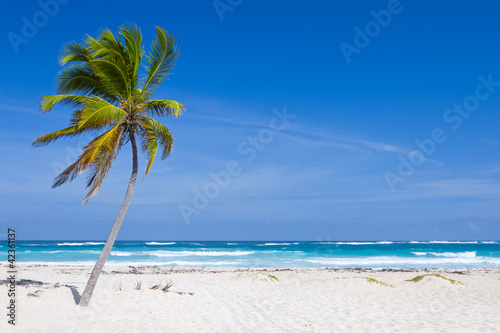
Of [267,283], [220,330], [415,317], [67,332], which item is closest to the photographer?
[67,332]

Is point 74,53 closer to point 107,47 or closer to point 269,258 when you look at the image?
point 107,47

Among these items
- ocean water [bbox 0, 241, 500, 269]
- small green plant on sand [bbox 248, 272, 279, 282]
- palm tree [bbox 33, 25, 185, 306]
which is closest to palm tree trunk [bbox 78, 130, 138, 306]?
palm tree [bbox 33, 25, 185, 306]

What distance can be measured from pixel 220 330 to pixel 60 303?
400 centimetres

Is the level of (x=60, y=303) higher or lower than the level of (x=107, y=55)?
lower

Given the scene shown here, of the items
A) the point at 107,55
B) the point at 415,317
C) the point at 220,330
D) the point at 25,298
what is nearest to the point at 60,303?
the point at 25,298

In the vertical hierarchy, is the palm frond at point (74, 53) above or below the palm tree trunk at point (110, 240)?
above

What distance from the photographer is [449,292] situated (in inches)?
631

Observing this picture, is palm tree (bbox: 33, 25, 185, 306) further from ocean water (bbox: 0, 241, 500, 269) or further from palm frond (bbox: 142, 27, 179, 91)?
ocean water (bbox: 0, 241, 500, 269)

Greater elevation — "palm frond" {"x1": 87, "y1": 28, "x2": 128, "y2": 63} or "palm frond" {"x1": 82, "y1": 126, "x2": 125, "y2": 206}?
"palm frond" {"x1": 87, "y1": 28, "x2": 128, "y2": 63}

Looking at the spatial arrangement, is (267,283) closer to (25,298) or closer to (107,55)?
(25,298)

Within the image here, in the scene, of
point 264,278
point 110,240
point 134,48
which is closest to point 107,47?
point 134,48

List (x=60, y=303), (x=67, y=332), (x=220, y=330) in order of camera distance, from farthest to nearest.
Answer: (x=60, y=303) < (x=220, y=330) < (x=67, y=332)

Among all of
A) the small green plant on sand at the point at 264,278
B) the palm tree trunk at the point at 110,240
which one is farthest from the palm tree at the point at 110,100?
the small green plant on sand at the point at 264,278

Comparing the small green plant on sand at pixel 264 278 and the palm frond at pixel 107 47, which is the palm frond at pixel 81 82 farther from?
the small green plant on sand at pixel 264 278
